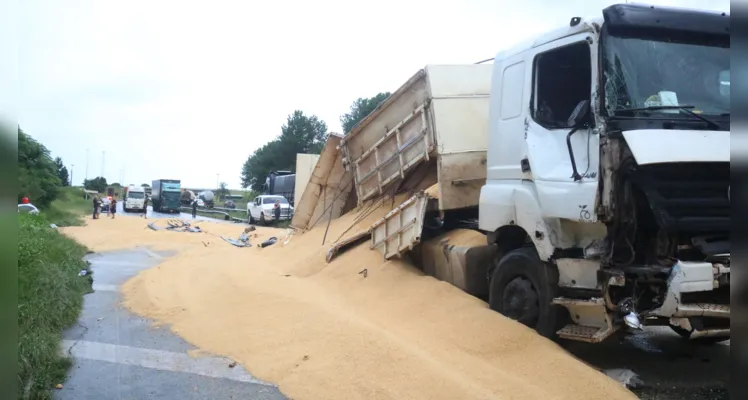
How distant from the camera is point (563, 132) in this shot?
17.3 ft

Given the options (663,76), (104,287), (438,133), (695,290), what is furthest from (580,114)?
(104,287)

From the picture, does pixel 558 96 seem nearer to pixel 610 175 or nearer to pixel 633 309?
pixel 610 175

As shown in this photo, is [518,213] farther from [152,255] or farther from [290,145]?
[290,145]

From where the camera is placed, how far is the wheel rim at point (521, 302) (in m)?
5.60

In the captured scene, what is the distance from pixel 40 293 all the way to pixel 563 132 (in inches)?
241

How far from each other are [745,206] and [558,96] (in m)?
3.88

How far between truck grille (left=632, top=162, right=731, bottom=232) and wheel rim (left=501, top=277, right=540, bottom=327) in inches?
60.3

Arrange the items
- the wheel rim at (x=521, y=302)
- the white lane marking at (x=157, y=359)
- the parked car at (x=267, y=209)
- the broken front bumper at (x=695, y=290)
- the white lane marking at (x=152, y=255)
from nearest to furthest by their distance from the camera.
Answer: the broken front bumper at (x=695, y=290), the white lane marking at (x=157, y=359), the wheel rim at (x=521, y=302), the white lane marking at (x=152, y=255), the parked car at (x=267, y=209)

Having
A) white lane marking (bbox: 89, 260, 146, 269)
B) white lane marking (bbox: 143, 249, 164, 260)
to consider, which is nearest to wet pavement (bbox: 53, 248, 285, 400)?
white lane marking (bbox: 89, 260, 146, 269)

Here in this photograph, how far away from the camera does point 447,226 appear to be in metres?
8.33

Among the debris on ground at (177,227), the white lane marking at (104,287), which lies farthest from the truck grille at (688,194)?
the debris on ground at (177,227)

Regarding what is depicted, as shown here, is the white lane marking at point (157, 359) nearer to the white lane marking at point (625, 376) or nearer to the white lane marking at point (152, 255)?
the white lane marking at point (625, 376)

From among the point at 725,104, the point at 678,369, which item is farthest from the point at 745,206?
the point at 678,369

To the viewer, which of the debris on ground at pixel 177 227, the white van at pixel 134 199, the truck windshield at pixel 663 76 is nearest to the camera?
the truck windshield at pixel 663 76
